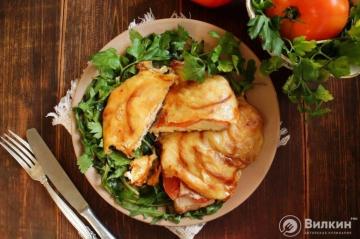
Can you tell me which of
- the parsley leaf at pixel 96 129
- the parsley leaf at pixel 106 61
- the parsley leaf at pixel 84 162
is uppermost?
the parsley leaf at pixel 106 61

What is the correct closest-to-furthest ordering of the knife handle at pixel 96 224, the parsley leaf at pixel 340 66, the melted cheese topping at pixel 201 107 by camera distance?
the parsley leaf at pixel 340 66, the melted cheese topping at pixel 201 107, the knife handle at pixel 96 224

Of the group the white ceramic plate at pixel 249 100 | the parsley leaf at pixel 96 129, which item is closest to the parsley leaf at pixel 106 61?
the white ceramic plate at pixel 249 100

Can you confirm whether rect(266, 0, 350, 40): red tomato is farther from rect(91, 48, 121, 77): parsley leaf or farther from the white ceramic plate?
rect(91, 48, 121, 77): parsley leaf

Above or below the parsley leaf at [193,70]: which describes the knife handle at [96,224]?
below

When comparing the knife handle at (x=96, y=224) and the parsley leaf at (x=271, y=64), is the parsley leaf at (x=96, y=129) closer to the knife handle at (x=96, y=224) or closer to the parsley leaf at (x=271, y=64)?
the knife handle at (x=96, y=224)

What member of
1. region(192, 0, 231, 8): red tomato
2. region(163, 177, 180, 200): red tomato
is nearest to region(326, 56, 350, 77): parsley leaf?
region(192, 0, 231, 8): red tomato
